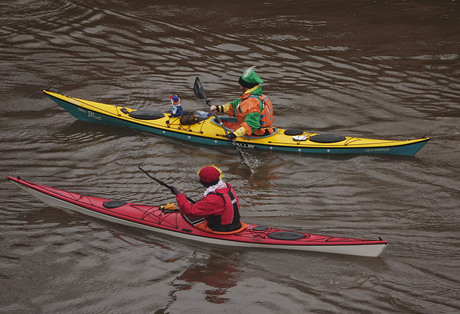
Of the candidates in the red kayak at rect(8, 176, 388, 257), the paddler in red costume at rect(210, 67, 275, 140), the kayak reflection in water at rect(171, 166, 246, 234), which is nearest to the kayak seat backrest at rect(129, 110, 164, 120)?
the paddler in red costume at rect(210, 67, 275, 140)

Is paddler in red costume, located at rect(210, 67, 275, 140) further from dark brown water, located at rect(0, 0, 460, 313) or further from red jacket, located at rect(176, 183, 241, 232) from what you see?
red jacket, located at rect(176, 183, 241, 232)

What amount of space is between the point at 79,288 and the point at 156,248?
1.00 meters

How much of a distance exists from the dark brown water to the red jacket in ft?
1.02

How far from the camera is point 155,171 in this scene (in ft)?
27.2

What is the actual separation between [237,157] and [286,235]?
2.81 m

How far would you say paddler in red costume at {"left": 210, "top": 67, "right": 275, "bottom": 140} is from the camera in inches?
335

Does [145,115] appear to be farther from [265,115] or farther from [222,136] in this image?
[265,115]

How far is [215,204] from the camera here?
593 centimetres

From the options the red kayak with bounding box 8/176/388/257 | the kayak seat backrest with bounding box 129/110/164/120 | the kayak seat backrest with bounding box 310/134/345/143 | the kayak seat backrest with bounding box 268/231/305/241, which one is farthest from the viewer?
the kayak seat backrest with bounding box 129/110/164/120

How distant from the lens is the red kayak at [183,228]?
5.92 meters

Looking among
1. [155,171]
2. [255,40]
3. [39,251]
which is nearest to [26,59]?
[255,40]

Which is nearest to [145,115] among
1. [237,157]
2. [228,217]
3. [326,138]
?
[237,157]

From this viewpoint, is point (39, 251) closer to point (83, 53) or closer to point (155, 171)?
point (155, 171)

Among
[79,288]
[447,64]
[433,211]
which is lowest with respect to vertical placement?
[79,288]
